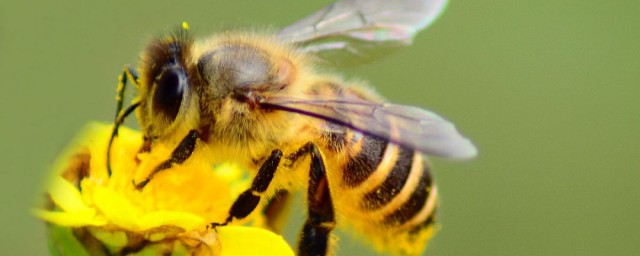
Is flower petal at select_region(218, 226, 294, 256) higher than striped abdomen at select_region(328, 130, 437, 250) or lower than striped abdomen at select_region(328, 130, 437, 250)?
lower

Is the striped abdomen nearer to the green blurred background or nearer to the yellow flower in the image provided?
the yellow flower

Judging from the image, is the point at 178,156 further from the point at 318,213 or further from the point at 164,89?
the point at 318,213

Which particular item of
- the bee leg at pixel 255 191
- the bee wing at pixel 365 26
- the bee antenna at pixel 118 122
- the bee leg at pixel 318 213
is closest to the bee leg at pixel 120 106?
the bee antenna at pixel 118 122

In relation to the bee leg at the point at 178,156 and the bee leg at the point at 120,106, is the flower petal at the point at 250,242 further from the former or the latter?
the bee leg at the point at 120,106

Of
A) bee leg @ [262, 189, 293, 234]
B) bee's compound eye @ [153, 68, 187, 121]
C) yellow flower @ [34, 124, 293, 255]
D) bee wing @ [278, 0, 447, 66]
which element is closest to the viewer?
yellow flower @ [34, 124, 293, 255]

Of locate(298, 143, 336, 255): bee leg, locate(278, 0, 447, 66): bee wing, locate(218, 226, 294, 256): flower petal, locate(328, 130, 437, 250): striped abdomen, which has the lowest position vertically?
locate(218, 226, 294, 256): flower petal

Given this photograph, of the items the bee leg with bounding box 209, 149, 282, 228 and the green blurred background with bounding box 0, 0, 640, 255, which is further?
the green blurred background with bounding box 0, 0, 640, 255

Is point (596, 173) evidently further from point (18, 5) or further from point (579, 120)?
point (18, 5)

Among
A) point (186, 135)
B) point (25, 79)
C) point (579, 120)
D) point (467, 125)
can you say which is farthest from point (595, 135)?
point (186, 135)

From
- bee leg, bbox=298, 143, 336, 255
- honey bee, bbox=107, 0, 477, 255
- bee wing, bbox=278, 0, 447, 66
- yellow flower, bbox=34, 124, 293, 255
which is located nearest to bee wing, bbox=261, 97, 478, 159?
honey bee, bbox=107, 0, 477, 255
